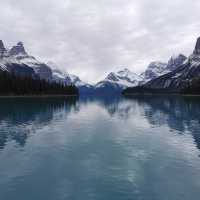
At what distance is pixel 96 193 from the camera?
66.3 ft

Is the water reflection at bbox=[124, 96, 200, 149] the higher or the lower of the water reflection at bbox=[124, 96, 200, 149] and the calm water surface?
the higher

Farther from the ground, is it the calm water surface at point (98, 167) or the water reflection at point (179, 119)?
the water reflection at point (179, 119)

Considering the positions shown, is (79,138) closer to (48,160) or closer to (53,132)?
(53,132)

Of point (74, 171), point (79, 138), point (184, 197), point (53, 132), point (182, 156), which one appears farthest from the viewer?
point (53, 132)

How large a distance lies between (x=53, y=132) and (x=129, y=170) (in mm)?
24201

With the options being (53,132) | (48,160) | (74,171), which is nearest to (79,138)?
(53,132)

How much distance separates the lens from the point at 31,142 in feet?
124

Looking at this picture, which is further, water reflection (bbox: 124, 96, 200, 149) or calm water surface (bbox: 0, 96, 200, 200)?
water reflection (bbox: 124, 96, 200, 149)

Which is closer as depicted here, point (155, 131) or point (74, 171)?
point (74, 171)

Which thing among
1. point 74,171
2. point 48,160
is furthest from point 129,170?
point 48,160

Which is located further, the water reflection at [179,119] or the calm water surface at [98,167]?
the water reflection at [179,119]

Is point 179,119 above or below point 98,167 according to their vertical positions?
above

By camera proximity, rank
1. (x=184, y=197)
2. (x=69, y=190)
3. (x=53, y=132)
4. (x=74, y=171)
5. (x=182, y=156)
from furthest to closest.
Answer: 1. (x=53, y=132)
2. (x=182, y=156)
3. (x=74, y=171)
4. (x=69, y=190)
5. (x=184, y=197)

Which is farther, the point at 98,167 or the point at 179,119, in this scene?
the point at 179,119
